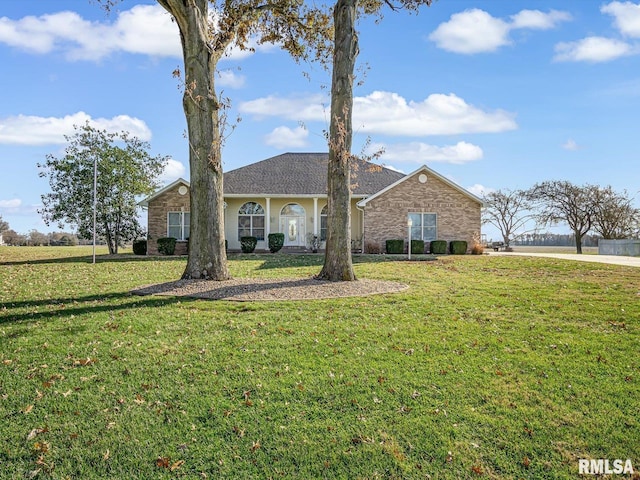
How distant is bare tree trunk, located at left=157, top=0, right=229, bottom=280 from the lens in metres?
11.0

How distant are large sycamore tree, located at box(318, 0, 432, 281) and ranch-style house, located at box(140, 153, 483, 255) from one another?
39.3 ft

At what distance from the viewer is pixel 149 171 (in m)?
28.6

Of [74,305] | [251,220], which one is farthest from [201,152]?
Answer: [251,220]

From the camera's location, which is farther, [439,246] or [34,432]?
[439,246]

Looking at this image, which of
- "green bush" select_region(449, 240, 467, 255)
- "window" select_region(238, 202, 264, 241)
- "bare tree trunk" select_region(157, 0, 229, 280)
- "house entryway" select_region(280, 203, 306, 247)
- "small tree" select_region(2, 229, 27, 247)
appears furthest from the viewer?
"small tree" select_region(2, 229, 27, 247)

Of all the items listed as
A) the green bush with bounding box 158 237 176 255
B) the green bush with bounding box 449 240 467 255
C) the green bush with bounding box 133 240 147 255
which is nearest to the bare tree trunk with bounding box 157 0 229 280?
the green bush with bounding box 158 237 176 255

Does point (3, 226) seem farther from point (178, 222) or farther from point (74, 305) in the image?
point (74, 305)

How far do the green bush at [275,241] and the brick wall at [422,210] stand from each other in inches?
178

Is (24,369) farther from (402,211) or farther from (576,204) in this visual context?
(576,204)

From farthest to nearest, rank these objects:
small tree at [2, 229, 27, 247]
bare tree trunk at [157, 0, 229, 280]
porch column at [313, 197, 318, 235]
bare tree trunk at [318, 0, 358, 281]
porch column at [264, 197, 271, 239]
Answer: small tree at [2, 229, 27, 247] → porch column at [264, 197, 271, 239] → porch column at [313, 197, 318, 235] → bare tree trunk at [318, 0, 358, 281] → bare tree trunk at [157, 0, 229, 280]

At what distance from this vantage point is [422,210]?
77.3 ft

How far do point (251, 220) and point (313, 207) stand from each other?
3.57 metres

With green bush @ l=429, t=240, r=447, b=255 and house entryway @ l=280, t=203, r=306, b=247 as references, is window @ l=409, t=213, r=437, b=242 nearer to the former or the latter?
green bush @ l=429, t=240, r=447, b=255

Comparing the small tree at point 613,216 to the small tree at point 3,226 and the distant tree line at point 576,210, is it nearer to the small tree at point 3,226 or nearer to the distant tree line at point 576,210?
the distant tree line at point 576,210
